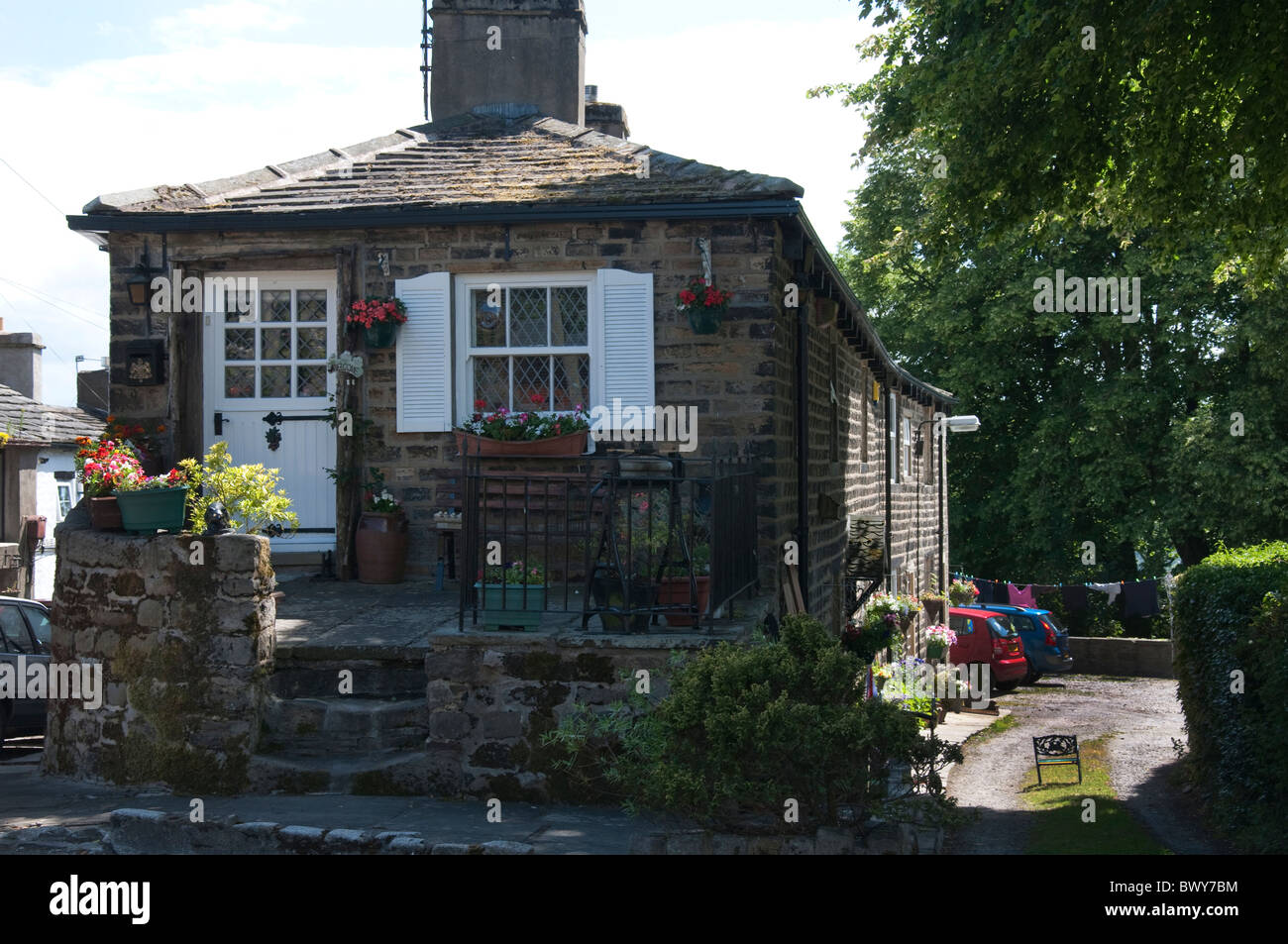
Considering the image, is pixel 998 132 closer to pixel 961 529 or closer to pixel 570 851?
pixel 570 851

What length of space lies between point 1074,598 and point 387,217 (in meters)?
24.2

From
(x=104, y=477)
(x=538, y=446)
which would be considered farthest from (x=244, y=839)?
(x=538, y=446)

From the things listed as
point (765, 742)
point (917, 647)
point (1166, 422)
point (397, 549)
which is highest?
point (1166, 422)

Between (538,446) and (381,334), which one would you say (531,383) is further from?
(381,334)

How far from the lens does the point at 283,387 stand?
420 inches

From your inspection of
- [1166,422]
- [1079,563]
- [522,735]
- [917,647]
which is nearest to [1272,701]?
[522,735]

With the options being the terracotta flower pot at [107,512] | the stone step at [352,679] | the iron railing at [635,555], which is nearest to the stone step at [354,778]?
the stone step at [352,679]

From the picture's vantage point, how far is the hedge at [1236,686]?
820cm

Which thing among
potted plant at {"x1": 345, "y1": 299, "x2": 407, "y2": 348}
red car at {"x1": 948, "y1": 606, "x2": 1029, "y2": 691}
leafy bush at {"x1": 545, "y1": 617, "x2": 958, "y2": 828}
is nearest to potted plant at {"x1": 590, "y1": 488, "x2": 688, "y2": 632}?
leafy bush at {"x1": 545, "y1": 617, "x2": 958, "y2": 828}

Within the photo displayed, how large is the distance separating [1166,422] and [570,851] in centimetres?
2301

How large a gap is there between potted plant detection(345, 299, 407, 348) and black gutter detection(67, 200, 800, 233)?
0.64 metres

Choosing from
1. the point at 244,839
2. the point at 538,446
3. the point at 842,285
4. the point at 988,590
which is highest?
the point at 842,285

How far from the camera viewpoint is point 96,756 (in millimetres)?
7582

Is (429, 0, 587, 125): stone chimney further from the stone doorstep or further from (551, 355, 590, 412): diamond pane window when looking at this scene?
the stone doorstep
